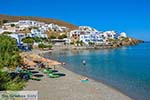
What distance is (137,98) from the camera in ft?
81.2

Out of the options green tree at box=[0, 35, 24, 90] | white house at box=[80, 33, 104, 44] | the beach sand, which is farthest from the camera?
white house at box=[80, 33, 104, 44]

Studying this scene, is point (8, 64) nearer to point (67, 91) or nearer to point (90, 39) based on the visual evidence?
point (67, 91)

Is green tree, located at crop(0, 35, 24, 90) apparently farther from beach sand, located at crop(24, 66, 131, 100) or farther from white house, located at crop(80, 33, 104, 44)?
white house, located at crop(80, 33, 104, 44)

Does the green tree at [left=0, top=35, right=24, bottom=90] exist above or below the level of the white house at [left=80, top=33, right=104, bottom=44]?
below

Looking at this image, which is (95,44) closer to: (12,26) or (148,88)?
(12,26)

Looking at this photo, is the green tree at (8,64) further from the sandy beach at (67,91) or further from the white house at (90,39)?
the white house at (90,39)

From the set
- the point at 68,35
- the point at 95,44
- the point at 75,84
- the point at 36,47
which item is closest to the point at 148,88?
the point at 75,84

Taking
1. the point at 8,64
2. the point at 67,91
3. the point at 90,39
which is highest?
the point at 90,39

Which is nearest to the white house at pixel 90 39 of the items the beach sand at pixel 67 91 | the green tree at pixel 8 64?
the beach sand at pixel 67 91

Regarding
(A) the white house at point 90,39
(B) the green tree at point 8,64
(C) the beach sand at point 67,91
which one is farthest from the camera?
(A) the white house at point 90,39

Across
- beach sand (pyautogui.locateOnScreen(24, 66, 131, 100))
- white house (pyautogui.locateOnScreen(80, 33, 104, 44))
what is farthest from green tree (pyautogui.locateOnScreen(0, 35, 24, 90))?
white house (pyautogui.locateOnScreen(80, 33, 104, 44))

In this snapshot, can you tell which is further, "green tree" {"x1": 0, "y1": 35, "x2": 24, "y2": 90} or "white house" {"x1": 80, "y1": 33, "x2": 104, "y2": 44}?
"white house" {"x1": 80, "y1": 33, "x2": 104, "y2": 44}

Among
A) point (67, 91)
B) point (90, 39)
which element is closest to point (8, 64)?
point (67, 91)

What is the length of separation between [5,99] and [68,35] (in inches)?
5788
